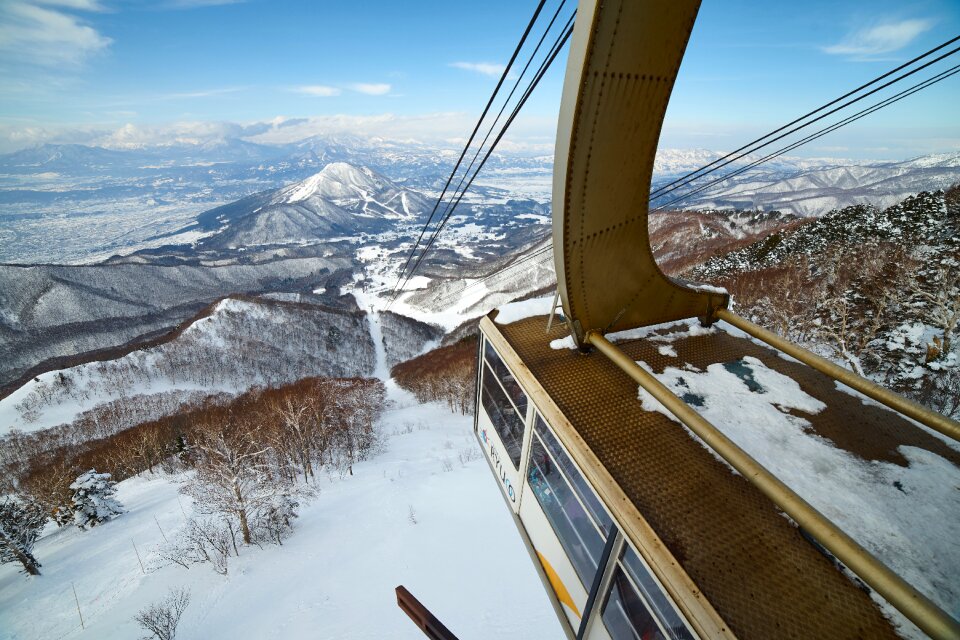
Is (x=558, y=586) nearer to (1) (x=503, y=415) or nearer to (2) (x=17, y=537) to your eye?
(1) (x=503, y=415)

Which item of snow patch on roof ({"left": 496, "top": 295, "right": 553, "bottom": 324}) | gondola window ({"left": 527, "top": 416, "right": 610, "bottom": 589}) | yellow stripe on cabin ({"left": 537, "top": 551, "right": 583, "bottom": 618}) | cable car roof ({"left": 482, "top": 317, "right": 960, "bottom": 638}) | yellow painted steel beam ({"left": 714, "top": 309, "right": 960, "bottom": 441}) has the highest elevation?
yellow painted steel beam ({"left": 714, "top": 309, "right": 960, "bottom": 441})

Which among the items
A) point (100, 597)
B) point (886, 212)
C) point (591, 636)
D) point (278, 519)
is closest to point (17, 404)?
point (100, 597)

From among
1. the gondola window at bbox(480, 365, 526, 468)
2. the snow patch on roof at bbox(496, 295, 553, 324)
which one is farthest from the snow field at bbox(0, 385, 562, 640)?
the snow patch on roof at bbox(496, 295, 553, 324)

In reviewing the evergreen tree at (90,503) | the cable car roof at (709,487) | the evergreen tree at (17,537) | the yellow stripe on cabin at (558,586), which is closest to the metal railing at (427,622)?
the yellow stripe on cabin at (558,586)

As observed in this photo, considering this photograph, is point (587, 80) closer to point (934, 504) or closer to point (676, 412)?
point (676, 412)

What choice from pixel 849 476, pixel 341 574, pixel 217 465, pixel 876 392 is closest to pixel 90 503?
pixel 217 465

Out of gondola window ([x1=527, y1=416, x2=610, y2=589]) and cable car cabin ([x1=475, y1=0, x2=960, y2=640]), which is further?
gondola window ([x1=527, y1=416, x2=610, y2=589])

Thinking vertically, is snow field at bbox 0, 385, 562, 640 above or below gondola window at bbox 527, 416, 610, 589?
below

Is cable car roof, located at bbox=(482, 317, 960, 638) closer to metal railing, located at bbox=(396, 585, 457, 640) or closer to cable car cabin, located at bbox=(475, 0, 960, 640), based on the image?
cable car cabin, located at bbox=(475, 0, 960, 640)
